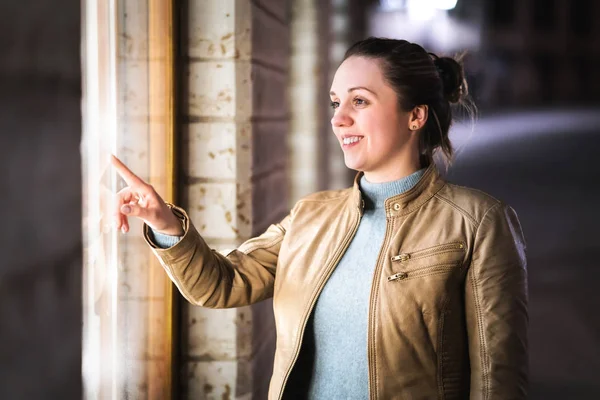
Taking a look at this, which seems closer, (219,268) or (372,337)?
(372,337)

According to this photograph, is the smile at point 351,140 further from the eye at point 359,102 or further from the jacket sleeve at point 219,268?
the jacket sleeve at point 219,268

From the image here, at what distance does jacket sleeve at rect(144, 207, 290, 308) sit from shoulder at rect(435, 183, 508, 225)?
1.46ft

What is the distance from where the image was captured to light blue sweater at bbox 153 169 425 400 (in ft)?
5.90

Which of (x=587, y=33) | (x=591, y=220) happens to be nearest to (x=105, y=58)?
(x=591, y=220)

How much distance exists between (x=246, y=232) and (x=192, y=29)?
666 millimetres

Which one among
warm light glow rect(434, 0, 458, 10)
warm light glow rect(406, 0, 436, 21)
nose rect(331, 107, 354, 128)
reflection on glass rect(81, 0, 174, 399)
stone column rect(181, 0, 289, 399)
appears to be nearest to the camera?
reflection on glass rect(81, 0, 174, 399)

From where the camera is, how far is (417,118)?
195 cm

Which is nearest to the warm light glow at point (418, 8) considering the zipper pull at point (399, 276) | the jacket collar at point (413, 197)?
the jacket collar at point (413, 197)

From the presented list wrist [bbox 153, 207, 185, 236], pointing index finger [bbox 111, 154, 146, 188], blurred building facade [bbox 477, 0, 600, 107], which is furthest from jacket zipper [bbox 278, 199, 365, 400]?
blurred building facade [bbox 477, 0, 600, 107]

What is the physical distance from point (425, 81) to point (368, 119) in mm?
213

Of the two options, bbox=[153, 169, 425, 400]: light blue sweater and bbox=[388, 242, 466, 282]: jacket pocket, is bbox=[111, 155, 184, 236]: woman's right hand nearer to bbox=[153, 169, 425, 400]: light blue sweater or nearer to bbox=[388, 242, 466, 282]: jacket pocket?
bbox=[153, 169, 425, 400]: light blue sweater

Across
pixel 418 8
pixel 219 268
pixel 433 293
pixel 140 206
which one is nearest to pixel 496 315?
pixel 433 293

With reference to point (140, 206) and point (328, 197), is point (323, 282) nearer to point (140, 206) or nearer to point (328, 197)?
point (328, 197)

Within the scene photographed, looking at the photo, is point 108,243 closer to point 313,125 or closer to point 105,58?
point 105,58
